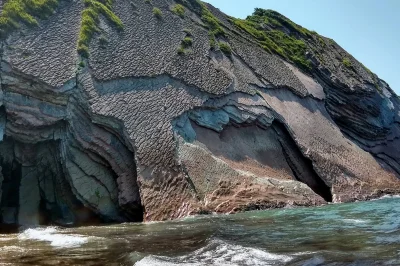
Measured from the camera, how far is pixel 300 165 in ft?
85.4

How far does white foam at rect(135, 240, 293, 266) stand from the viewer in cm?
841

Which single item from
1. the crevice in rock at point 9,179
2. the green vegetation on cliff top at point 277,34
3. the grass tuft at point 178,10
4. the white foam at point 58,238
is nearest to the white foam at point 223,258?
the white foam at point 58,238

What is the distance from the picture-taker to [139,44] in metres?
25.4

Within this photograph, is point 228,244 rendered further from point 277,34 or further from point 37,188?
point 277,34

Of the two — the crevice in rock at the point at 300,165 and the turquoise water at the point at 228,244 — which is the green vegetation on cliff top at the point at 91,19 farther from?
the turquoise water at the point at 228,244

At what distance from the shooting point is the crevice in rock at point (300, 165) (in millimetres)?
25484

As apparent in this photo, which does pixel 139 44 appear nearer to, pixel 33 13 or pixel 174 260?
pixel 33 13

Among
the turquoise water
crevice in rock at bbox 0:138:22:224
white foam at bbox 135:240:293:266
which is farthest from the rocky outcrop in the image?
white foam at bbox 135:240:293:266

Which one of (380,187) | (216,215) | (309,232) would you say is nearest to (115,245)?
(309,232)

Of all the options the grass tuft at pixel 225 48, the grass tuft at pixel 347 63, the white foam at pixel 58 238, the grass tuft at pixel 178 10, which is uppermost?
the grass tuft at pixel 178 10

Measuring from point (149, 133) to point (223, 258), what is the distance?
39.7ft

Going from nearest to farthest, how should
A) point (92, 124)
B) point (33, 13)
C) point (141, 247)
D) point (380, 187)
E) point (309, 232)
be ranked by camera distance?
point (141, 247) < point (309, 232) < point (92, 124) < point (33, 13) < point (380, 187)

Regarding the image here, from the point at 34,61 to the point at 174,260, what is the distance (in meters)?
14.7

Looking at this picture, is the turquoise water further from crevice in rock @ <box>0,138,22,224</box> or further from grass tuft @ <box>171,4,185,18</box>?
grass tuft @ <box>171,4,185,18</box>
